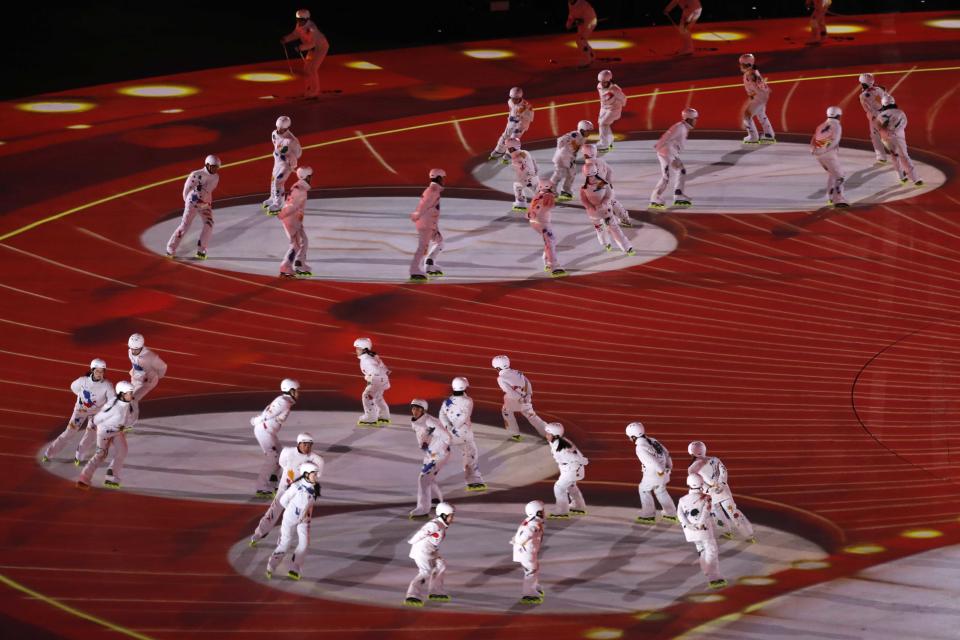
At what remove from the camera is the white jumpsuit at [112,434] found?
19.7 meters

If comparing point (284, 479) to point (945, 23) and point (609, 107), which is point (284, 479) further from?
point (945, 23)

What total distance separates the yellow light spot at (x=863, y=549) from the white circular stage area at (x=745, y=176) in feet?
38.7

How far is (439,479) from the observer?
20.5m

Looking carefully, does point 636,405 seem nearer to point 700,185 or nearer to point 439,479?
point 439,479

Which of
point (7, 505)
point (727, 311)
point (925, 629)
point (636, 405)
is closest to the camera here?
point (925, 629)

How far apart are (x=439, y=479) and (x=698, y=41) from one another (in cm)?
2367

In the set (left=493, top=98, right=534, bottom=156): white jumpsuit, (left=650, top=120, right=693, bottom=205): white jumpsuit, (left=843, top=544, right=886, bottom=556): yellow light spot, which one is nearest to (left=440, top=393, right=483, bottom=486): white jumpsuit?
(left=843, top=544, right=886, bottom=556): yellow light spot

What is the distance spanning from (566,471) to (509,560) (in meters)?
1.37

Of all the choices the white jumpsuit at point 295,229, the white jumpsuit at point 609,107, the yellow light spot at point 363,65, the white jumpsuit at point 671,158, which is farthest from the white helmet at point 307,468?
the yellow light spot at point 363,65

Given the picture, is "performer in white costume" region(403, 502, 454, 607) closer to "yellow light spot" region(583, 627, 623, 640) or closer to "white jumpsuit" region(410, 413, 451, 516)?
"yellow light spot" region(583, 627, 623, 640)

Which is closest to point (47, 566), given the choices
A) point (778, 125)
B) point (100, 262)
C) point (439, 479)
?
point (439, 479)

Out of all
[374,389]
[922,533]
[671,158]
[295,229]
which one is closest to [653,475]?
[922,533]

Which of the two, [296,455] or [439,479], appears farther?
[439,479]

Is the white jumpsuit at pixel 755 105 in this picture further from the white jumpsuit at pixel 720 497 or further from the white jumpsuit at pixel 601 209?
the white jumpsuit at pixel 720 497
